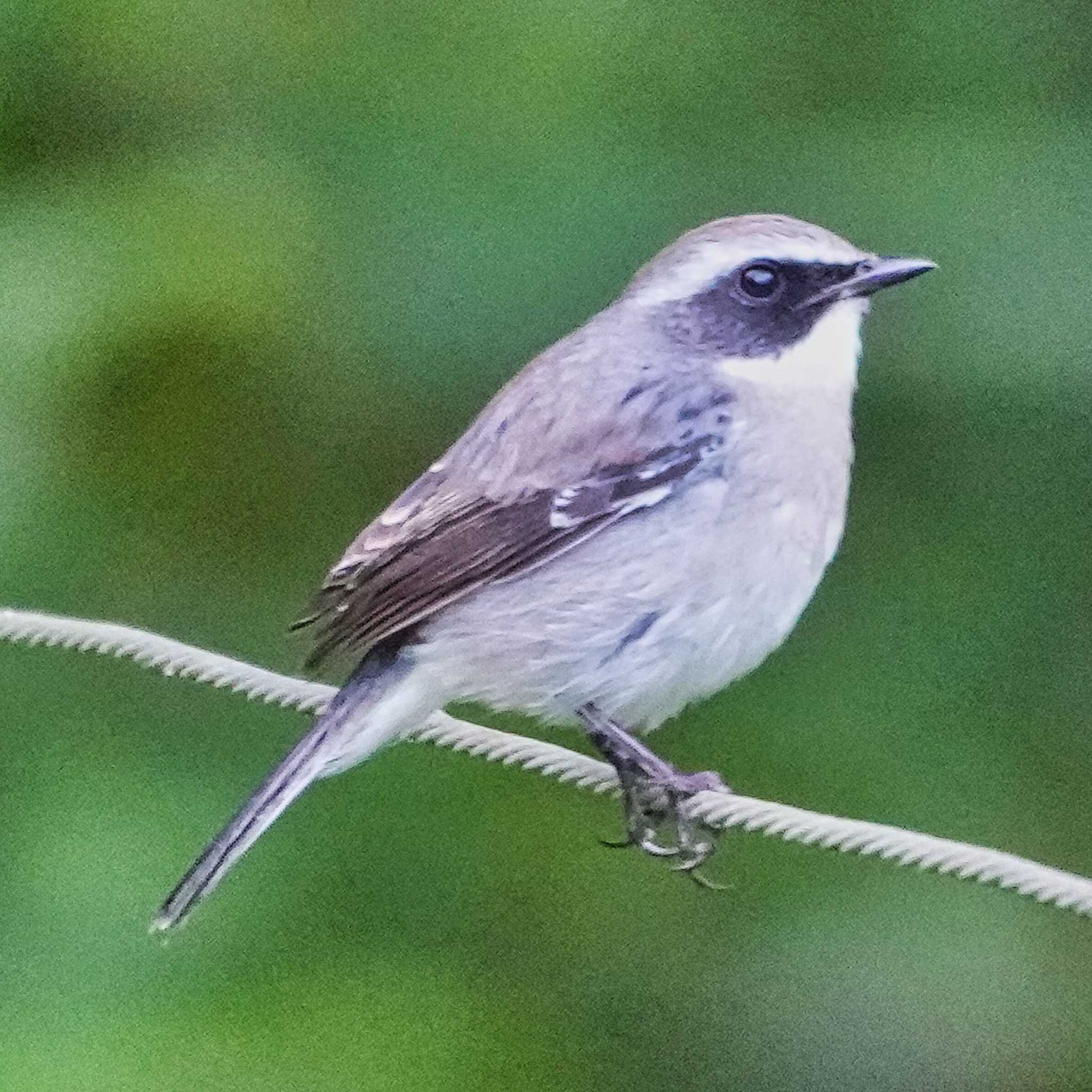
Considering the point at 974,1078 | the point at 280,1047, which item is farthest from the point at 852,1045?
the point at 280,1047

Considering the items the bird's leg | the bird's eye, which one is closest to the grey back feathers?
the bird's eye

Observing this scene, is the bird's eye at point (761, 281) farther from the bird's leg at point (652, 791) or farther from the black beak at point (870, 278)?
the bird's leg at point (652, 791)

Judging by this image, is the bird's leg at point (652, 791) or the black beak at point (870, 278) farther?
the bird's leg at point (652, 791)

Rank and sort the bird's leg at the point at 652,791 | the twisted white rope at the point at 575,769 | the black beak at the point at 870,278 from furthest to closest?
the bird's leg at the point at 652,791 → the black beak at the point at 870,278 → the twisted white rope at the point at 575,769

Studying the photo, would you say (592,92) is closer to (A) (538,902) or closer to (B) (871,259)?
(B) (871,259)

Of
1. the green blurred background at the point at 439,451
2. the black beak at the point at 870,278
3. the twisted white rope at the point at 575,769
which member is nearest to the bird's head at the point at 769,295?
the black beak at the point at 870,278

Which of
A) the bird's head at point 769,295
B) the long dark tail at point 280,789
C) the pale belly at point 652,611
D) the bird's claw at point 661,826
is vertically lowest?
the bird's claw at point 661,826

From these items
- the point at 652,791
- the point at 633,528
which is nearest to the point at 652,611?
the point at 633,528
